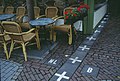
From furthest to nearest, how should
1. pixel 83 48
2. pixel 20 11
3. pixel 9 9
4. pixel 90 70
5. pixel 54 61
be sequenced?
pixel 9 9, pixel 20 11, pixel 83 48, pixel 54 61, pixel 90 70

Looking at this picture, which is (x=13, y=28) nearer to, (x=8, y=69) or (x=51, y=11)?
(x=8, y=69)

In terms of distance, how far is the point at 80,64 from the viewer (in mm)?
3906

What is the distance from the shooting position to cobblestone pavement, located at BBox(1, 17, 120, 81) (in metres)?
3.44

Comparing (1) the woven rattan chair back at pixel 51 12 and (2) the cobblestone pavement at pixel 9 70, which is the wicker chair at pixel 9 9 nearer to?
(1) the woven rattan chair back at pixel 51 12

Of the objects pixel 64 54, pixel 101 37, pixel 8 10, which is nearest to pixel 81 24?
pixel 101 37

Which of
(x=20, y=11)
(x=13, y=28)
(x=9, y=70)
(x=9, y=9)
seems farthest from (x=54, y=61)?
(x=9, y=9)

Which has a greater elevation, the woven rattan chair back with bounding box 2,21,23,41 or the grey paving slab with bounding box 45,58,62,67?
the woven rattan chair back with bounding box 2,21,23,41

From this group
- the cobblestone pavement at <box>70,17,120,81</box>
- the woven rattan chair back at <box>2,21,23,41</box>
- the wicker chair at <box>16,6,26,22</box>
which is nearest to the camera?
the cobblestone pavement at <box>70,17,120,81</box>

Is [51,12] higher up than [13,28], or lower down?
higher up

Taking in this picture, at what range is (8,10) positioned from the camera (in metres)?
6.58

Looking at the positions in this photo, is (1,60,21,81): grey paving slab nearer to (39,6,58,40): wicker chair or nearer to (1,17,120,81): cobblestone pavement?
(1,17,120,81): cobblestone pavement

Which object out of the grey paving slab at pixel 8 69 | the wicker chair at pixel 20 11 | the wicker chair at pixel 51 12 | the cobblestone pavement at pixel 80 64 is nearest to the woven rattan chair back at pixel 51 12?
the wicker chair at pixel 51 12

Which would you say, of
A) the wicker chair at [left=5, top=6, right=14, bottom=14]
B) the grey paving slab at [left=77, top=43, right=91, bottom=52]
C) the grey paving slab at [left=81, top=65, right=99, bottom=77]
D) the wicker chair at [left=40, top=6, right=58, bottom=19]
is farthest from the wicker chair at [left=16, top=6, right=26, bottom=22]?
the grey paving slab at [left=81, top=65, right=99, bottom=77]

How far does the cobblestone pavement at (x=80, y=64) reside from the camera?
3436 millimetres
